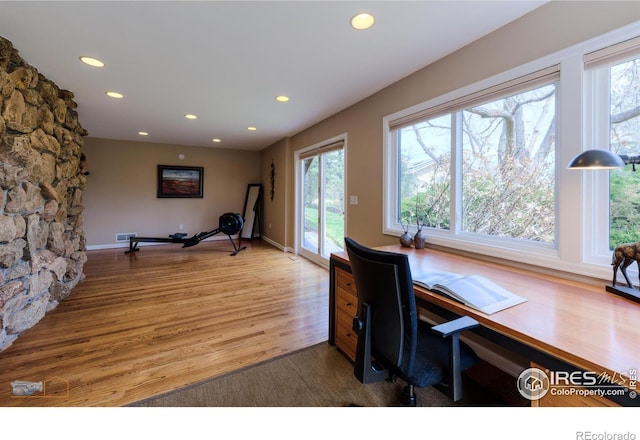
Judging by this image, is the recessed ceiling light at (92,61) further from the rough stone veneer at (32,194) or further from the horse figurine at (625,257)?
the horse figurine at (625,257)

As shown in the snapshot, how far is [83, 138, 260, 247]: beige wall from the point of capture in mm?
5602

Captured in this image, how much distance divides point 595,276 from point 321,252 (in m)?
3.42

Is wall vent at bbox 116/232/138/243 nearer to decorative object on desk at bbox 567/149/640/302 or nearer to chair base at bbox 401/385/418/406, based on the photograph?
chair base at bbox 401/385/418/406

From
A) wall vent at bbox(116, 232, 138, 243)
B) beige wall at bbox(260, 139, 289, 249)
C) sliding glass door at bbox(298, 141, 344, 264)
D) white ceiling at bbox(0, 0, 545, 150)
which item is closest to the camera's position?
white ceiling at bbox(0, 0, 545, 150)

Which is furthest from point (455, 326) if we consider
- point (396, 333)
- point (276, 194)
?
point (276, 194)

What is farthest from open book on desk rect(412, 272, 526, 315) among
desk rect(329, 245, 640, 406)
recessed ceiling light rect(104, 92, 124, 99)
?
recessed ceiling light rect(104, 92, 124, 99)

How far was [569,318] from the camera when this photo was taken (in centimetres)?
103

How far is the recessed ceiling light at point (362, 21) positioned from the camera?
1.72 metres

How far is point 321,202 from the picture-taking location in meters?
4.43

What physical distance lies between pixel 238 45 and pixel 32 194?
7.02 feet

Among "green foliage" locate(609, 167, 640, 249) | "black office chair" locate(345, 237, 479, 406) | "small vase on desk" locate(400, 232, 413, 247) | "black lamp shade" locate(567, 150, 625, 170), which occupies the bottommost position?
"black office chair" locate(345, 237, 479, 406)

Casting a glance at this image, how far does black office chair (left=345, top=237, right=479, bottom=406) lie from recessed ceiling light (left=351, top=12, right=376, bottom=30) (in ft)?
4.91

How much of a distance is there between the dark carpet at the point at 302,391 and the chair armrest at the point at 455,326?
0.77m
